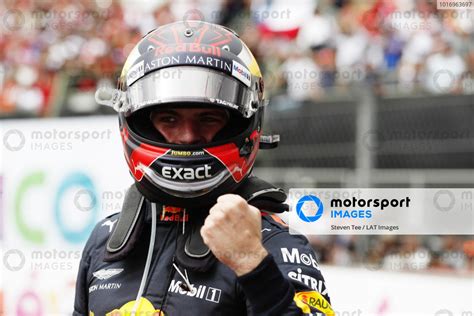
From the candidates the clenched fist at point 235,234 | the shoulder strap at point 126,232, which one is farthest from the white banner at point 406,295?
the clenched fist at point 235,234

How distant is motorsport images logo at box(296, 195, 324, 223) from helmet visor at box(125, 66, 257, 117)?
1.38m

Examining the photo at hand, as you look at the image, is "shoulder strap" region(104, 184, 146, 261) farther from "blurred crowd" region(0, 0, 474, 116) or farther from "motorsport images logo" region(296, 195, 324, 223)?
"blurred crowd" region(0, 0, 474, 116)

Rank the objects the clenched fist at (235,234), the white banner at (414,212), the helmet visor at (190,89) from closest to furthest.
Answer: the clenched fist at (235,234) < the helmet visor at (190,89) < the white banner at (414,212)

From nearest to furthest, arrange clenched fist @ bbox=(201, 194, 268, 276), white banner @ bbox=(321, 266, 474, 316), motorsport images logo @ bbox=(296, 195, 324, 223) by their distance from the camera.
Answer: clenched fist @ bbox=(201, 194, 268, 276) < motorsport images logo @ bbox=(296, 195, 324, 223) < white banner @ bbox=(321, 266, 474, 316)

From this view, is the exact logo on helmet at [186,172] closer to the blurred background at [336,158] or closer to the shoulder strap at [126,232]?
the shoulder strap at [126,232]

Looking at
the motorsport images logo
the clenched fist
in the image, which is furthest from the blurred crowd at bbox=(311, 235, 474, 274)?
the clenched fist

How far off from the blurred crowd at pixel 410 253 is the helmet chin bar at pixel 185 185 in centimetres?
373

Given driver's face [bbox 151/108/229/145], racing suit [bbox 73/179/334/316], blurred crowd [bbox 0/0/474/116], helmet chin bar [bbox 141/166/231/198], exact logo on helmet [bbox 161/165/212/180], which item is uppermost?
blurred crowd [bbox 0/0/474/116]

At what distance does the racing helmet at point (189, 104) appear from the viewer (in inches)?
84.7

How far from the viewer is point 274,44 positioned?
8.02 metres

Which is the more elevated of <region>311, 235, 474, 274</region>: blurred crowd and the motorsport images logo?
the motorsport images logo

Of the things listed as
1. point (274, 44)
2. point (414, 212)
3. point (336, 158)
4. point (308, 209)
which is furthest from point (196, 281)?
point (274, 44)

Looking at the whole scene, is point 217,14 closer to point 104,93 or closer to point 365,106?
point 365,106

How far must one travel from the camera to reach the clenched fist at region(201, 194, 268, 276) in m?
1.75
